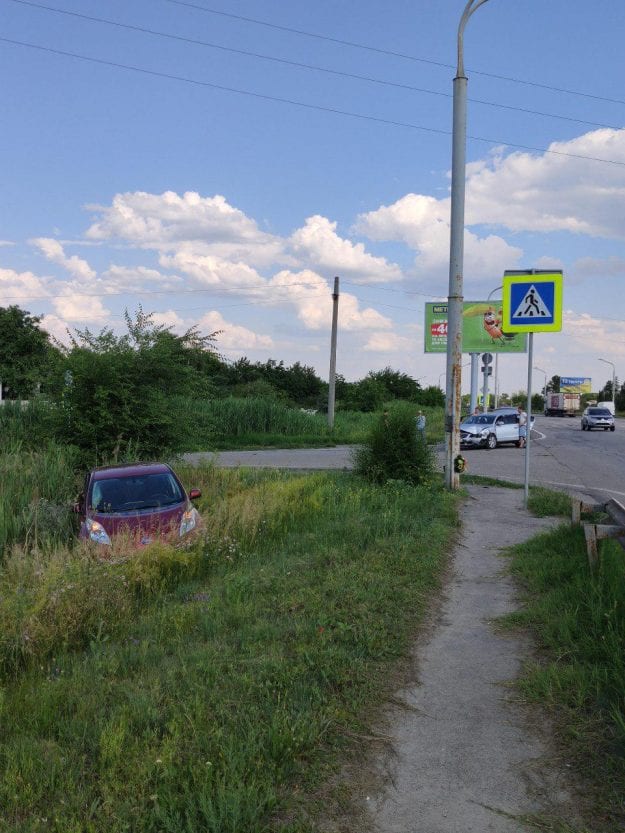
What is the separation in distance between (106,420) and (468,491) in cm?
743

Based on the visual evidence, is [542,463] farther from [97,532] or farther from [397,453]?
[97,532]

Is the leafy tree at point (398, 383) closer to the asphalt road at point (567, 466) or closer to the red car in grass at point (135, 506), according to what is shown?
the asphalt road at point (567, 466)

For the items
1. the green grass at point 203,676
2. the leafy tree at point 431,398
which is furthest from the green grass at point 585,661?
the leafy tree at point 431,398

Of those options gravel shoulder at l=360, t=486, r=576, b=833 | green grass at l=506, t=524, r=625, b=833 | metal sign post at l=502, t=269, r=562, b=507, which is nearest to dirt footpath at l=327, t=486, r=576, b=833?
gravel shoulder at l=360, t=486, r=576, b=833

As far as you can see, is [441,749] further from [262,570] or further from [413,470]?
[413,470]

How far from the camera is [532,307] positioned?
1137 centimetres

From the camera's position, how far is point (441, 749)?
3830 millimetres

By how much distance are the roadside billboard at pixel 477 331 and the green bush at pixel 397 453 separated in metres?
36.6

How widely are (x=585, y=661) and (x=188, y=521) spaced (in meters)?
6.05

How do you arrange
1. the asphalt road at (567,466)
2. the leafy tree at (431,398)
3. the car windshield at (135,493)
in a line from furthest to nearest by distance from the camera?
1. the leafy tree at (431,398)
2. the asphalt road at (567,466)
3. the car windshield at (135,493)

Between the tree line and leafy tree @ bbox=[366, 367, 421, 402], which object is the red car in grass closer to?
the tree line

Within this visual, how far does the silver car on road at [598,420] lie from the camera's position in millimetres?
49688

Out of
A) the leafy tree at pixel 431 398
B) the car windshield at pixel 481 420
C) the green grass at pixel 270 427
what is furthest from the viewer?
the leafy tree at pixel 431 398

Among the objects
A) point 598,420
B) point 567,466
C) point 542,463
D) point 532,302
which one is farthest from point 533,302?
point 598,420
